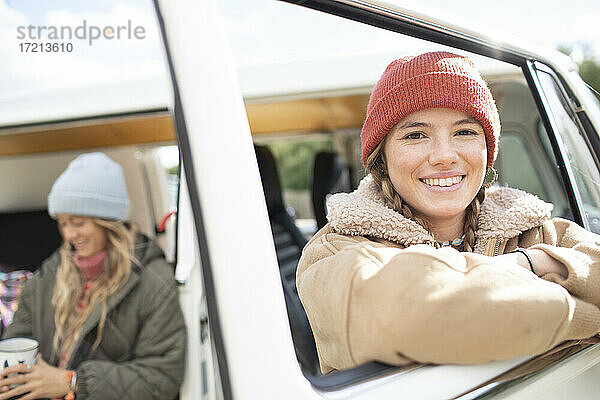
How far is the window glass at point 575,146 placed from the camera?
1.70 meters

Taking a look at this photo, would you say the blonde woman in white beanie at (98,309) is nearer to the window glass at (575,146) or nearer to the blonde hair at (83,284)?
the blonde hair at (83,284)

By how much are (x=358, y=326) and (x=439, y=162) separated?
509 mm

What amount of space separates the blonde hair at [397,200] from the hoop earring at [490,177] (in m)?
0.02

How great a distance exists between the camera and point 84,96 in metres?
2.19

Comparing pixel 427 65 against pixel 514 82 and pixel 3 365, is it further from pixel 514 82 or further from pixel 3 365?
pixel 3 365

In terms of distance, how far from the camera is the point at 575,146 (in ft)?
5.79

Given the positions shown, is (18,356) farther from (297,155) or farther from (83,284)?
(297,155)

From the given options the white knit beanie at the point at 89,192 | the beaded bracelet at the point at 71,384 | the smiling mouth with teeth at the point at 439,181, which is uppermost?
the white knit beanie at the point at 89,192

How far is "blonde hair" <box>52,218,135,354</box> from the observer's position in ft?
5.53

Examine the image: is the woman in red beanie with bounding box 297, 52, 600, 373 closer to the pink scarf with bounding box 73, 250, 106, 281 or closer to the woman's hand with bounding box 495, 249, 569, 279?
the woman's hand with bounding box 495, 249, 569, 279

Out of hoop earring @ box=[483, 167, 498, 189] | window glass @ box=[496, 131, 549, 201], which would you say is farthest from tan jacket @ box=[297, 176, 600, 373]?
window glass @ box=[496, 131, 549, 201]

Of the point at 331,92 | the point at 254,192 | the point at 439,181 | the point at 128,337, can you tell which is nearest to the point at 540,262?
the point at 439,181

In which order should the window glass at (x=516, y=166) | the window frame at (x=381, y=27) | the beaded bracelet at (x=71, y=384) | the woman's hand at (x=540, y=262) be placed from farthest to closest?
the window glass at (x=516, y=166), the beaded bracelet at (x=71, y=384), the woman's hand at (x=540, y=262), the window frame at (x=381, y=27)

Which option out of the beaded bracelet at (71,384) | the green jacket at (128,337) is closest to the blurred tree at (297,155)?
the green jacket at (128,337)
